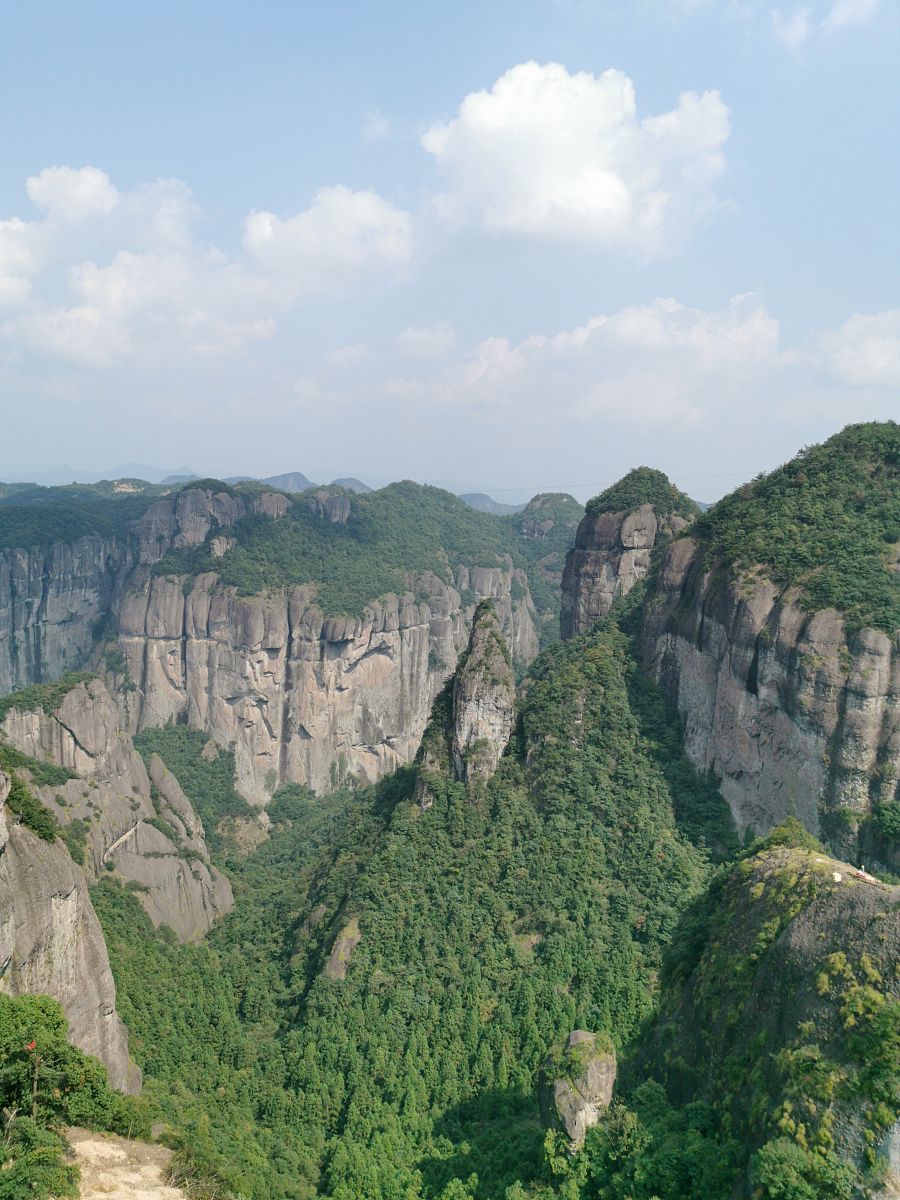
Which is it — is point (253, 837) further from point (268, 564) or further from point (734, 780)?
point (734, 780)

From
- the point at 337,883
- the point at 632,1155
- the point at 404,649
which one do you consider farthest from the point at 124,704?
the point at 632,1155

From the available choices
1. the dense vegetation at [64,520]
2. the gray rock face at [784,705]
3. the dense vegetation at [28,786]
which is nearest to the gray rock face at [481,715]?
the gray rock face at [784,705]

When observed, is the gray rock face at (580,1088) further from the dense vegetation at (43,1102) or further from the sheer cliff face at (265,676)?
the sheer cliff face at (265,676)

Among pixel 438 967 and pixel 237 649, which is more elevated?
pixel 237 649

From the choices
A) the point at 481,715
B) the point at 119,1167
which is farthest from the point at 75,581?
the point at 119,1167

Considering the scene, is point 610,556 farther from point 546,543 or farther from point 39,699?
point 546,543
